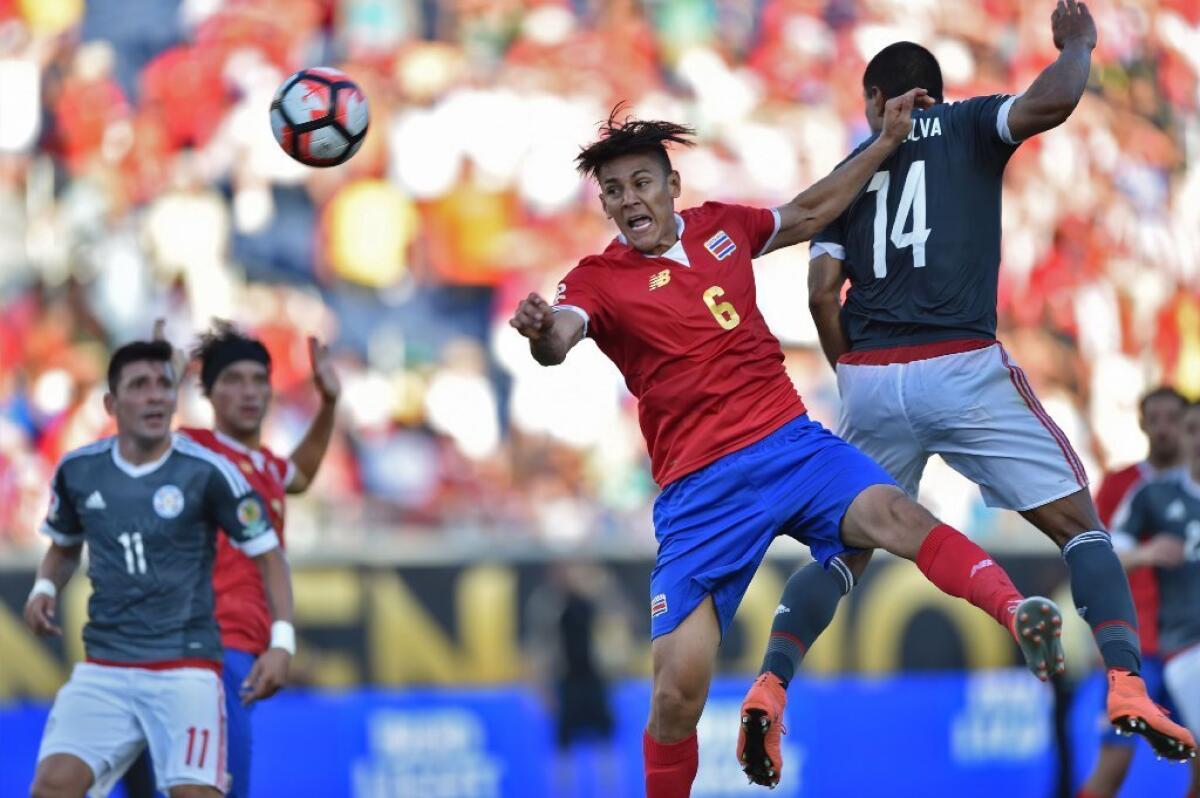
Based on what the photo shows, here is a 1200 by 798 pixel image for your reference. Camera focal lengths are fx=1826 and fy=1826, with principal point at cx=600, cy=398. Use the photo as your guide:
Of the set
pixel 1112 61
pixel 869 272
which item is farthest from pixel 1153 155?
pixel 869 272

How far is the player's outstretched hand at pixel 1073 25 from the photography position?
6160 mm

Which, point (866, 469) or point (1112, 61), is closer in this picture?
point (866, 469)

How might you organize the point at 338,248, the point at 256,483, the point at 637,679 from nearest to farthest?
the point at 256,483, the point at 637,679, the point at 338,248

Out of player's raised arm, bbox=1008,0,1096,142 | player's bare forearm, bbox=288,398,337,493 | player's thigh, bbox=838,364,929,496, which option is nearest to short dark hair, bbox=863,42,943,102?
player's raised arm, bbox=1008,0,1096,142

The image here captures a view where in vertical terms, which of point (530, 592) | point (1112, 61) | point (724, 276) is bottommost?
point (530, 592)

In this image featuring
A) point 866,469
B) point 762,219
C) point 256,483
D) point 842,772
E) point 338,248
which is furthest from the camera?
point 338,248

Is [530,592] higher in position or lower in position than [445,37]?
lower

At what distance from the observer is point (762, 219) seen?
6.45 m

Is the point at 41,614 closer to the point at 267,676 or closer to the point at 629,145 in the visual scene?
the point at 267,676

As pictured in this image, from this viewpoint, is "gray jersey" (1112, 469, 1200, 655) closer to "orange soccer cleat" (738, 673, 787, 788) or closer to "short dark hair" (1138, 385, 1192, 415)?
"short dark hair" (1138, 385, 1192, 415)

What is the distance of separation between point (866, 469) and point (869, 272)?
0.75 metres

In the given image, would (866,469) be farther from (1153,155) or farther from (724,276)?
(1153,155)

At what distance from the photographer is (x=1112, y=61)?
60.8ft

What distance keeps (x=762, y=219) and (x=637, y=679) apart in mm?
7594
